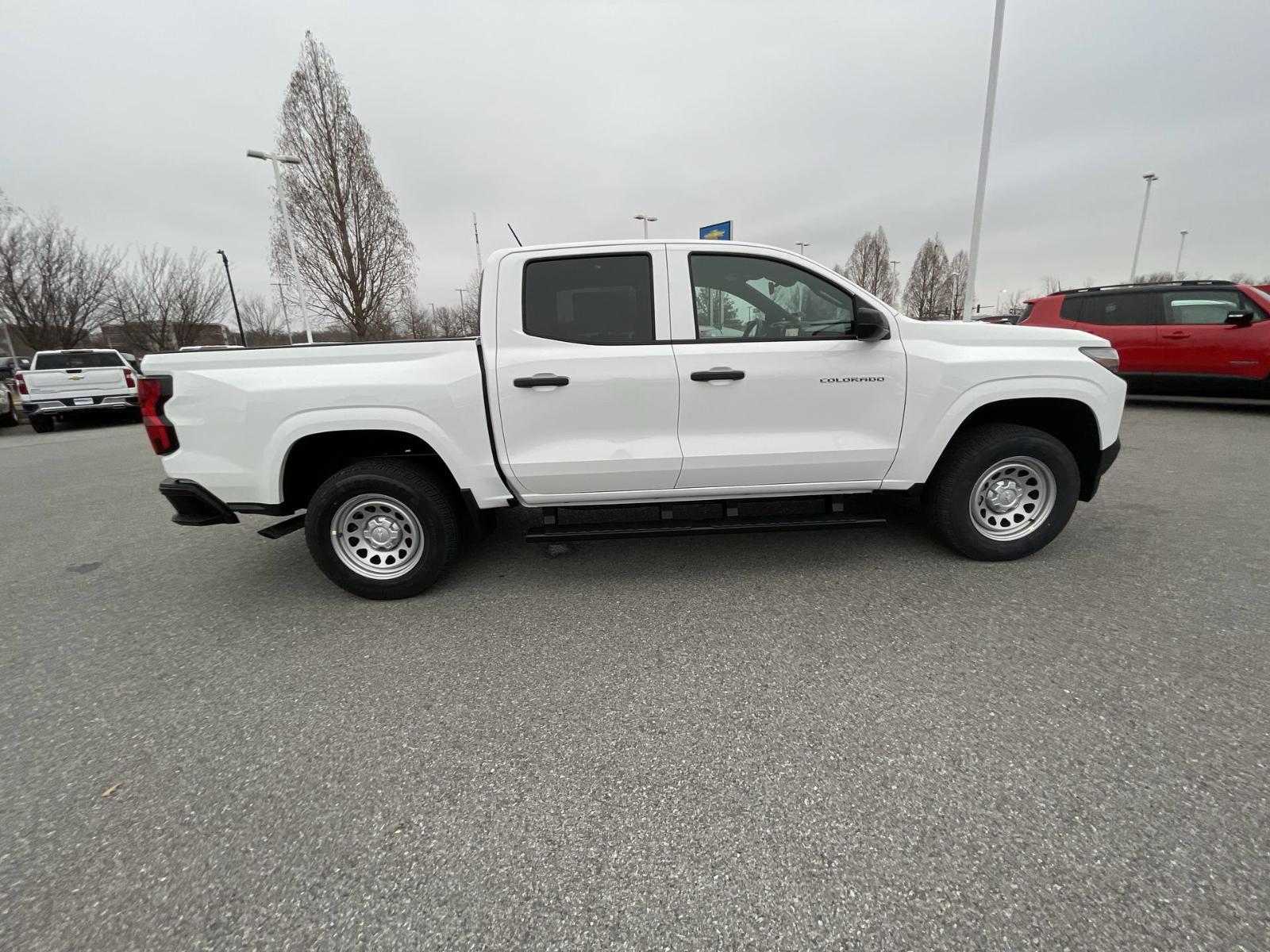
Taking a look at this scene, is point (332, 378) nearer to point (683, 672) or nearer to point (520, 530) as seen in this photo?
point (520, 530)

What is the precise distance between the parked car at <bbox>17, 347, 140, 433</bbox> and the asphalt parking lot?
41.0ft

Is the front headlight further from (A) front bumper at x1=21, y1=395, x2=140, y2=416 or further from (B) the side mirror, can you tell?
(A) front bumper at x1=21, y1=395, x2=140, y2=416

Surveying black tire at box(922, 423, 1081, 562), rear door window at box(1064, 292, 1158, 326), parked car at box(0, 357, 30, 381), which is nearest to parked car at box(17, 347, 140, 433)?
parked car at box(0, 357, 30, 381)

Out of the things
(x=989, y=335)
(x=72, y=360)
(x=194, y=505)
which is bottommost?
(x=194, y=505)

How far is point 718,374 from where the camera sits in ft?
10.4

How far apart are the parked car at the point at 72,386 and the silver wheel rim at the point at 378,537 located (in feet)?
41.4

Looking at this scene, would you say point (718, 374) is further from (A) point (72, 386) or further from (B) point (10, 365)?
(B) point (10, 365)

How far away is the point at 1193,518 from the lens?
4.24m

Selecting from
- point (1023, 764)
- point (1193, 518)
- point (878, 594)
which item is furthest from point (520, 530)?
point (1193, 518)

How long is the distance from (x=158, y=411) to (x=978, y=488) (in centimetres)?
474

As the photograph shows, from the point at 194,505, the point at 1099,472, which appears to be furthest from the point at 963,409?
the point at 194,505

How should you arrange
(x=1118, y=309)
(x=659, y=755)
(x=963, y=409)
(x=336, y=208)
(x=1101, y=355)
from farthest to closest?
(x=336, y=208) → (x=1118, y=309) → (x=1101, y=355) → (x=963, y=409) → (x=659, y=755)

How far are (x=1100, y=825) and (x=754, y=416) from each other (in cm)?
220

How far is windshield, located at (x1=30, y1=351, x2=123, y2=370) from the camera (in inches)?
512
